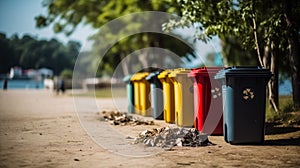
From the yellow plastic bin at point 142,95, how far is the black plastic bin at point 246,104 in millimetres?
5892

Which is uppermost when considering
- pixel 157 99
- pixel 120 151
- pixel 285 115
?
pixel 157 99

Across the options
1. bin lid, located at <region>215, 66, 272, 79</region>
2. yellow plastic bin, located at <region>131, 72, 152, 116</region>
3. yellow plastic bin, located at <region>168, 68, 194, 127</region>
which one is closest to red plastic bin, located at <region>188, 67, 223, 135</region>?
yellow plastic bin, located at <region>168, 68, 194, 127</region>

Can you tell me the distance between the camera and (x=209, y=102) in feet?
23.6

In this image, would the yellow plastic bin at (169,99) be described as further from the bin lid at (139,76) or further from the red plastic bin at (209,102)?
the bin lid at (139,76)

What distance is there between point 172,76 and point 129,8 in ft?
50.4

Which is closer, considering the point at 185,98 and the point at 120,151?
the point at 120,151

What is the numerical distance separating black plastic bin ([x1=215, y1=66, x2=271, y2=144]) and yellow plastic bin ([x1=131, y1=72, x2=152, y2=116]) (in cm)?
589

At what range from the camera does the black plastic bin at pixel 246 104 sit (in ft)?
19.8

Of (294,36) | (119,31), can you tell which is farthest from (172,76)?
(119,31)

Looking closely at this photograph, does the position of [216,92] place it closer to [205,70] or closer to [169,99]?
[205,70]

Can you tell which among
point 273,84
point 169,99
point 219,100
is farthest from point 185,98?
point 273,84

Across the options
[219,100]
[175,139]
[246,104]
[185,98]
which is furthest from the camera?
[185,98]

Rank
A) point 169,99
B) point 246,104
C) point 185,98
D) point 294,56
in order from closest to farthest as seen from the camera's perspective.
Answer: point 246,104 → point 185,98 → point 169,99 → point 294,56

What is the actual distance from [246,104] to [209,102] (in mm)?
1237
